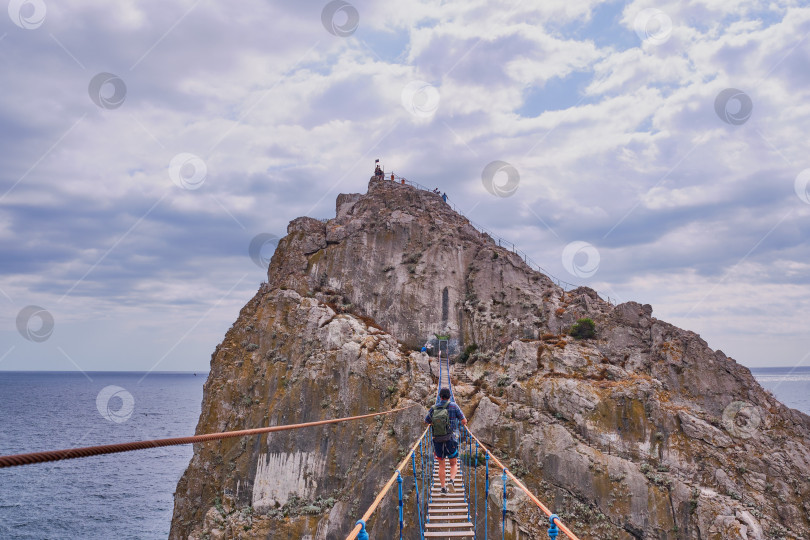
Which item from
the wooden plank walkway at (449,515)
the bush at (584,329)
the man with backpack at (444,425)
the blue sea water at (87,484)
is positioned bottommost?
the blue sea water at (87,484)

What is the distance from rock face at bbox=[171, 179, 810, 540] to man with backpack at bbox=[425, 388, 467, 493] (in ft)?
38.8

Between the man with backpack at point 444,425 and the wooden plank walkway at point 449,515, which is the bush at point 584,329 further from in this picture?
the man with backpack at point 444,425

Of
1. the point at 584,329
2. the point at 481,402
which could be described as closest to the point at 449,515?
the point at 481,402

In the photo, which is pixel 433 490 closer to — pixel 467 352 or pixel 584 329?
pixel 584 329

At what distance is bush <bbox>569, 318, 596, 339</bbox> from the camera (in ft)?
100

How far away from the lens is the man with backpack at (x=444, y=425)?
41.2 feet

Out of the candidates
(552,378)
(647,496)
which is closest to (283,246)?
(552,378)

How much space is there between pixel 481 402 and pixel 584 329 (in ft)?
29.0

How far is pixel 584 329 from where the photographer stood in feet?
101

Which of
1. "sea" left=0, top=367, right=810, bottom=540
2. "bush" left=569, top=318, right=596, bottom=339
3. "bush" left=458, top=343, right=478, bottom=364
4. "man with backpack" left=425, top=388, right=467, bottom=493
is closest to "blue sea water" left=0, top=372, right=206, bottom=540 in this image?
"sea" left=0, top=367, right=810, bottom=540

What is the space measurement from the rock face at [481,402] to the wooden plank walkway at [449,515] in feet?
30.7

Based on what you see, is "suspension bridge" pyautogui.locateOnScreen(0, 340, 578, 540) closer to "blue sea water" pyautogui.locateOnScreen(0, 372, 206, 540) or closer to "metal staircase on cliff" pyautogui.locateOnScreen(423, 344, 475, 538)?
"metal staircase on cliff" pyautogui.locateOnScreen(423, 344, 475, 538)

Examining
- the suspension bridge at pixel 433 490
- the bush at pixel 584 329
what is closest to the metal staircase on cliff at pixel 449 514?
the suspension bridge at pixel 433 490

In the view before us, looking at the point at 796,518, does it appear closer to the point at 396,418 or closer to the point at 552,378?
the point at 552,378
